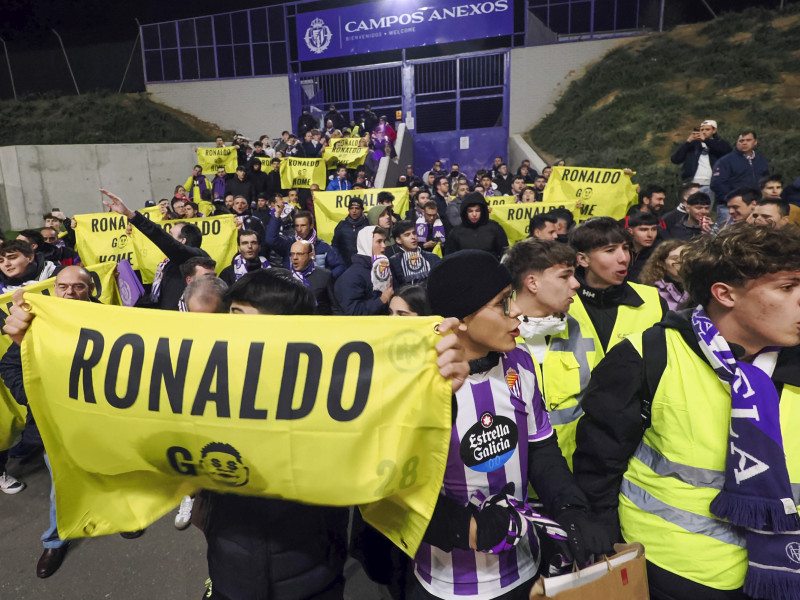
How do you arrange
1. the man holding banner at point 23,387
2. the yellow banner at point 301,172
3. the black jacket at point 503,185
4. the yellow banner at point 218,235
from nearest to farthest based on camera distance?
the man holding banner at point 23,387
the yellow banner at point 218,235
the yellow banner at point 301,172
the black jacket at point 503,185

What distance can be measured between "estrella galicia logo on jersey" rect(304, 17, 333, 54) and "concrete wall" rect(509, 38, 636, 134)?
8393 millimetres

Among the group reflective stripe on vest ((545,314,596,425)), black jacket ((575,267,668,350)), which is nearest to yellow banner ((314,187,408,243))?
black jacket ((575,267,668,350))

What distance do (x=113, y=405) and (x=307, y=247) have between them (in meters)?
3.79

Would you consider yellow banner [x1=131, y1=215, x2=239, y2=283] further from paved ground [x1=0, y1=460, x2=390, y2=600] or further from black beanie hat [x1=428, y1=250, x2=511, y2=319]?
black beanie hat [x1=428, y1=250, x2=511, y2=319]

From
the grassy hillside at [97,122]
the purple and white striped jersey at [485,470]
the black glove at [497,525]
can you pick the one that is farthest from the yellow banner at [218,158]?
the black glove at [497,525]

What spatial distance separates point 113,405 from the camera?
181cm

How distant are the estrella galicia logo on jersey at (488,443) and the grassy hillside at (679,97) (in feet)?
50.3

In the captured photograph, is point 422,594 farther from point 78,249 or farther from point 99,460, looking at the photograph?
point 78,249

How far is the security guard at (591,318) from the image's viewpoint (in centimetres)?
265

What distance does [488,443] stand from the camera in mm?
1905

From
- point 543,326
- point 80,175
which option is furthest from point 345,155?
point 543,326

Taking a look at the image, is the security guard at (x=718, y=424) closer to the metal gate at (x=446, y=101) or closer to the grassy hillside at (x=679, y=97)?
the grassy hillside at (x=679, y=97)

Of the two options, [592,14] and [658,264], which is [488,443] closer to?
[658,264]

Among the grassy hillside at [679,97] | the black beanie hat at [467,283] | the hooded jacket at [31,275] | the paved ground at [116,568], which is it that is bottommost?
the paved ground at [116,568]
